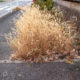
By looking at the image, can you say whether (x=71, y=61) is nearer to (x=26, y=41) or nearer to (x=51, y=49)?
(x=51, y=49)

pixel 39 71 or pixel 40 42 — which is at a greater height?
pixel 40 42

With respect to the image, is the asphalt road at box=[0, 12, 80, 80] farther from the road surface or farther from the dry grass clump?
the road surface

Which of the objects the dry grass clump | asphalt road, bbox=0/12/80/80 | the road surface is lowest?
the road surface

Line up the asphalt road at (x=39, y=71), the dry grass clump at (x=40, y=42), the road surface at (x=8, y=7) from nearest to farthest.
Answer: the asphalt road at (x=39, y=71) < the dry grass clump at (x=40, y=42) < the road surface at (x=8, y=7)

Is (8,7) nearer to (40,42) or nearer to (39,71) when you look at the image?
(40,42)

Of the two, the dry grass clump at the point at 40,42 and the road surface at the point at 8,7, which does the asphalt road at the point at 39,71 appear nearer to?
the dry grass clump at the point at 40,42

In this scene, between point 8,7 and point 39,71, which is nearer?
point 39,71

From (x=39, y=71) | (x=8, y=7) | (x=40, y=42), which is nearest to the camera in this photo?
(x=39, y=71)

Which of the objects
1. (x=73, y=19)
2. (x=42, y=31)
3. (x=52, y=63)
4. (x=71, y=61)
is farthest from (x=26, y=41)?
(x=73, y=19)

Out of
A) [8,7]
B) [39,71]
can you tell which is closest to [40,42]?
[39,71]

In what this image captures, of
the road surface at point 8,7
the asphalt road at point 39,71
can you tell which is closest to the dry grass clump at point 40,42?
the asphalt road at point 39,71

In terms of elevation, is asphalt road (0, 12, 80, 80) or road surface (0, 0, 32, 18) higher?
asphalt road (0, 12, 80, 80)

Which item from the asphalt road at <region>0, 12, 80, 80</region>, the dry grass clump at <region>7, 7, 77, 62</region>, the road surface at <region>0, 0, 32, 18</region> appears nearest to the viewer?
the asphalt road at <region>0, 12, 80, 80</region>

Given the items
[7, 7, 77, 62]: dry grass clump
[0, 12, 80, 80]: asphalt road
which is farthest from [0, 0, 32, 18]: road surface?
[0, 12, 80, 80]: asphalt road
